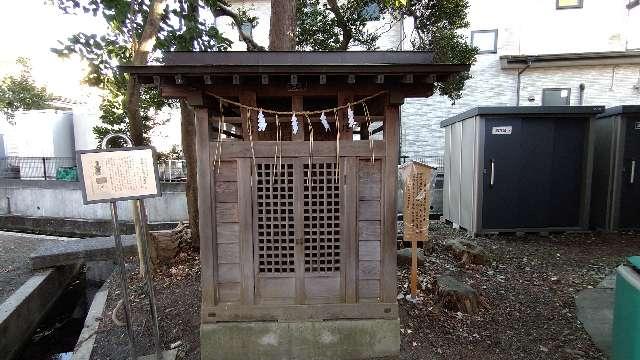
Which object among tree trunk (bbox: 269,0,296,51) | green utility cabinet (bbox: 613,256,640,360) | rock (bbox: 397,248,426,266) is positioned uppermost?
tree trunk (bbox: 269,0,296,51)

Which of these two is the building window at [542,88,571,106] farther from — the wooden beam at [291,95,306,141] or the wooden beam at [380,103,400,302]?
the wooden beam at [291,95,306,141]

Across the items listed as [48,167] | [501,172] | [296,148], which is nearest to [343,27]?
[501,172]

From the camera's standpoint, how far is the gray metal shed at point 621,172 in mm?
8742

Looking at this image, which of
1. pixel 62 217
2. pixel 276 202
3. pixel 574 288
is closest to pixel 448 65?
pixel 276 202

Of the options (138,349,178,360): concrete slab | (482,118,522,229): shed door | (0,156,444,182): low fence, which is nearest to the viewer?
(138,349,178,360): concrete slab

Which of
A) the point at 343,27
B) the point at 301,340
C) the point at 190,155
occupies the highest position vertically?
the point at 343,27

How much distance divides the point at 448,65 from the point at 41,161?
20.4 meters

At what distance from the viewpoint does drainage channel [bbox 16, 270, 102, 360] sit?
269 inches

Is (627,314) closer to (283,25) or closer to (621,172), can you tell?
(283,25)

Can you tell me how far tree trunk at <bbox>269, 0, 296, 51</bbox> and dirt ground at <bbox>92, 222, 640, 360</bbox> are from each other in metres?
4.68

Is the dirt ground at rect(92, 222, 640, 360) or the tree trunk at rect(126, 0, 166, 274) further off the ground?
the tree trunk at rect(126, 0, 166, 274)

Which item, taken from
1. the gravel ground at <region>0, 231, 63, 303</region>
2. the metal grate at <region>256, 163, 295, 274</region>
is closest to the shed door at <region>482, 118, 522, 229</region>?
the metal grate at <region>256, 163, 295, 274</region>

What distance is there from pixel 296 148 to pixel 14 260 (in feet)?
30.0

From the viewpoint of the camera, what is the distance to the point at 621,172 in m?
8.80
